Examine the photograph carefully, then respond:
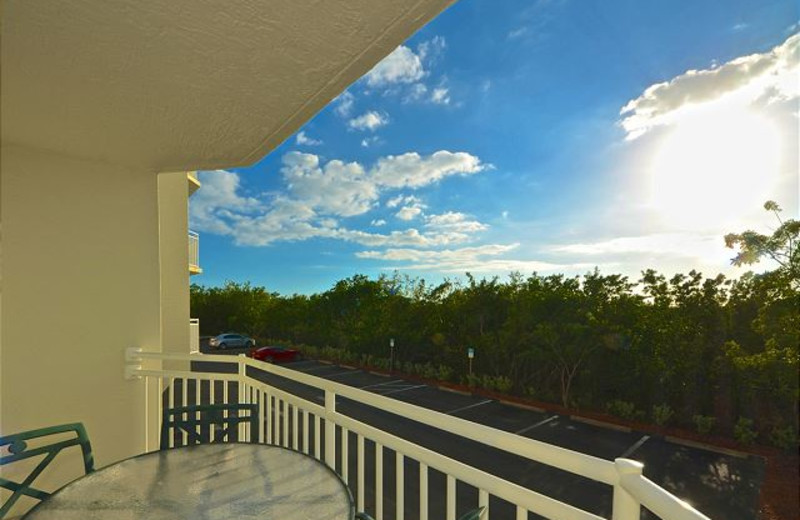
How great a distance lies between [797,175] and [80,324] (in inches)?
322

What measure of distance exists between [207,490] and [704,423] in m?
9.03

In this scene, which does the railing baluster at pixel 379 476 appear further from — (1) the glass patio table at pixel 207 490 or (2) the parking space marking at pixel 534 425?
(2) the parking space marking at pixel 534 425

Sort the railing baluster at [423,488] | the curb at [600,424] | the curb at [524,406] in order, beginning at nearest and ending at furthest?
the railing baluster at [423,488] < the curb at [600,424] < the curb at [524,406]

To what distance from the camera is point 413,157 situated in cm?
1720

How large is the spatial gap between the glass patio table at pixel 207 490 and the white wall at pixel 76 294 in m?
1.35

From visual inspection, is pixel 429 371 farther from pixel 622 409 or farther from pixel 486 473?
pixel 486 473

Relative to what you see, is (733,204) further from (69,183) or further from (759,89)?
(69,183)

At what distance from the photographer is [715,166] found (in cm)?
508

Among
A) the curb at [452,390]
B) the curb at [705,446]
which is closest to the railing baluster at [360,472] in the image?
the curb at [705,446]

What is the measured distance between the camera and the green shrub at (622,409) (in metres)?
7.89

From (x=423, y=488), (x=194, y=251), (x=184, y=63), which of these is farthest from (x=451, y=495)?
(x=194, y=251)

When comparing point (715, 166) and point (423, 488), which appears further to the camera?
point (715, 166)

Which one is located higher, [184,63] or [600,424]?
[184,63]

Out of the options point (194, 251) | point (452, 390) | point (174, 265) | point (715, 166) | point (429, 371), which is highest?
point (715, 166)
